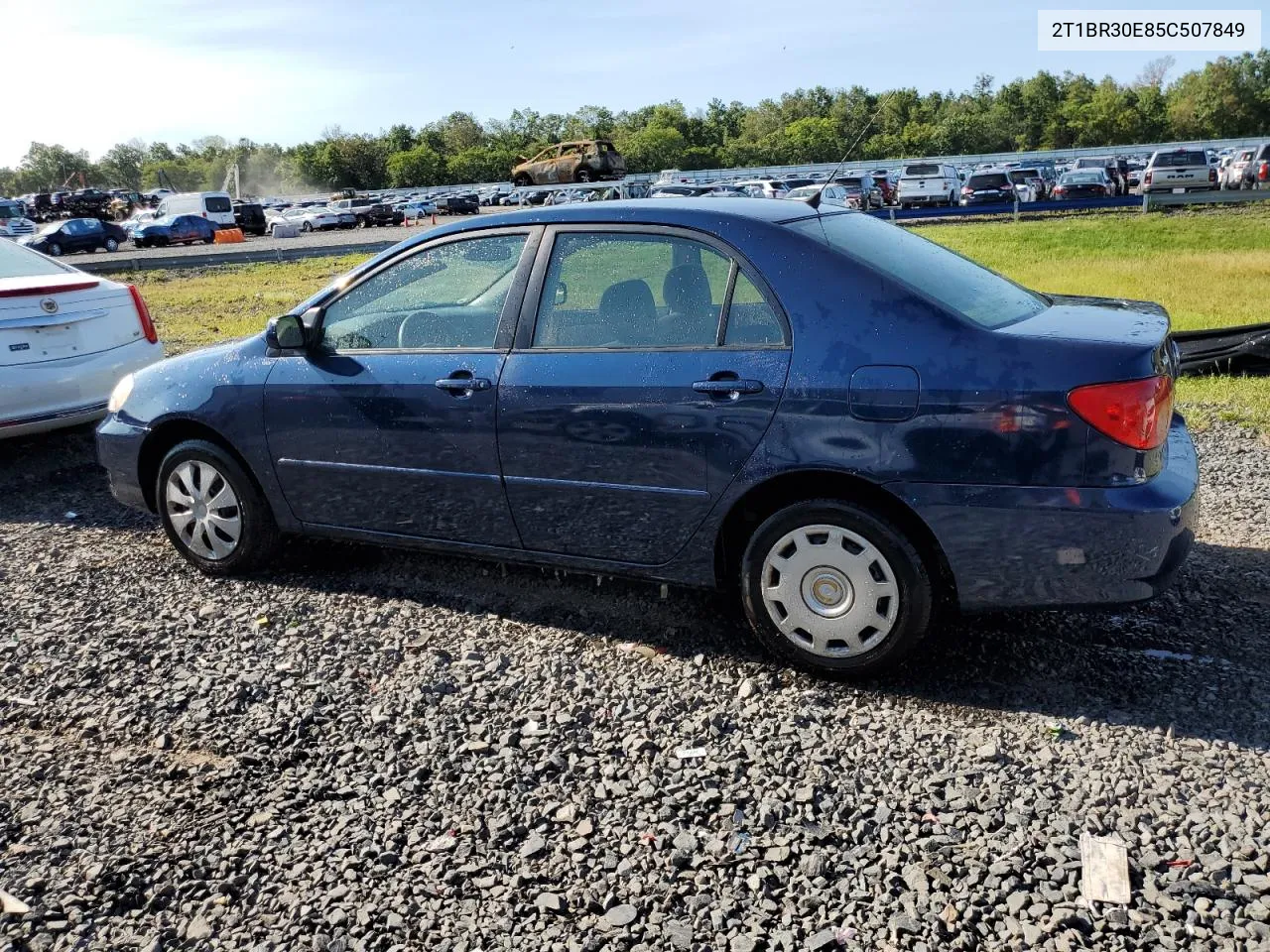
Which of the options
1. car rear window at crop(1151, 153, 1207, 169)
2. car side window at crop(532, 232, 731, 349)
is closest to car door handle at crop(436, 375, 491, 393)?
car side window at crop(532, 232, 731, 349)

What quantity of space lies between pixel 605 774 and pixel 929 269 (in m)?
2.19

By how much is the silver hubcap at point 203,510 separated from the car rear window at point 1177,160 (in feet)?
107

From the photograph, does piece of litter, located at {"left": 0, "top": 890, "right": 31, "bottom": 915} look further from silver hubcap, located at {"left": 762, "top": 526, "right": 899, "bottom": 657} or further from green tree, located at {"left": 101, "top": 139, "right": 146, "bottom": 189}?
green tree, located at {"left": 101, "top": 139, "right": 146, "bottom": 189}

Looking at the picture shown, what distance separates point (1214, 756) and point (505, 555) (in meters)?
2.64

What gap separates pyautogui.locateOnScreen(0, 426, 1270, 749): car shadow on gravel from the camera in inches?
141

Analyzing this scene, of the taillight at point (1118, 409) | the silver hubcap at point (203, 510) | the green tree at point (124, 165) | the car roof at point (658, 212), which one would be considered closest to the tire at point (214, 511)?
the silver hubcap at point (203, 510)

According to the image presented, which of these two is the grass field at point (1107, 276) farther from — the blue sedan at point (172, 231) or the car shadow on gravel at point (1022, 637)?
the blue sedan at point (172, 231)

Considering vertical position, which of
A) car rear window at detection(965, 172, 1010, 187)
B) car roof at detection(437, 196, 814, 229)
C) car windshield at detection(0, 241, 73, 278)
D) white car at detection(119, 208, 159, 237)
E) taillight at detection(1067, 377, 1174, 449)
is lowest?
taillight at detection(1067, 377, 1174, 449)

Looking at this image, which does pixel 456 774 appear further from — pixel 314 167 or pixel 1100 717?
pixel 314 167

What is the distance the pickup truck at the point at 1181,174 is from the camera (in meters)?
30.2

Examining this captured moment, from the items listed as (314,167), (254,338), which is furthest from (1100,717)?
(314,167)

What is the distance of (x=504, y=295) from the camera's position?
4297 millimetres

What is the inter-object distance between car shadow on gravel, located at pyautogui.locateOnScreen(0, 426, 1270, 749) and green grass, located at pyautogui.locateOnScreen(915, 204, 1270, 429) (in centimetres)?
340

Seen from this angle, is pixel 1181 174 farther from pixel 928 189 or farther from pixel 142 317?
pixel 142 317
